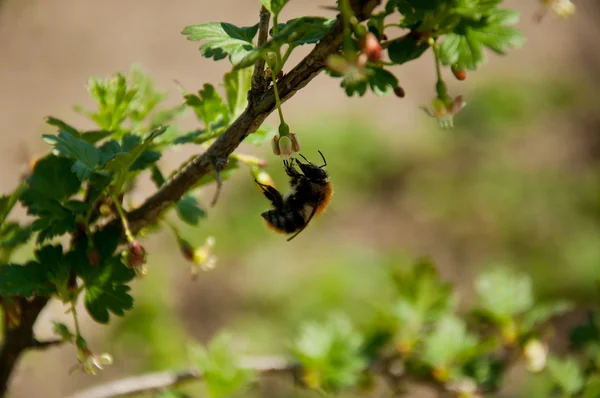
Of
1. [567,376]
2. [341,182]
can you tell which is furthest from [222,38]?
[341,182]

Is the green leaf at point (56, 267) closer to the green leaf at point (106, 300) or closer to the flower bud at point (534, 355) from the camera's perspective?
the green leaf at point (106, 300)

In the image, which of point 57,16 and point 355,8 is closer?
point 355,8

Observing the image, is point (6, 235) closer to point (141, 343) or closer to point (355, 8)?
point (355, 8)

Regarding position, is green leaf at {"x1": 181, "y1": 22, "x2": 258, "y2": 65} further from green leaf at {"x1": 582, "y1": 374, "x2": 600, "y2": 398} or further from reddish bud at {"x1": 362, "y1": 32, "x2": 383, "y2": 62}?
green leaf at {"x1": 582, "y1": 374, "x2": 600, "y2": 398}

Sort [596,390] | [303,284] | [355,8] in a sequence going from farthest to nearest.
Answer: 1. [303,284]
2. [596,390]
3. [355,8]

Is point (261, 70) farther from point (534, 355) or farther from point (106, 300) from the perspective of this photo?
point (534, 355)

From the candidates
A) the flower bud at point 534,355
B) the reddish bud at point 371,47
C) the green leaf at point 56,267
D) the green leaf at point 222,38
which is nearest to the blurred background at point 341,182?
the flower bud at point 534,355

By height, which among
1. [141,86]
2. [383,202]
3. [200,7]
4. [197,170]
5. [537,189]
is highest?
[200,7]

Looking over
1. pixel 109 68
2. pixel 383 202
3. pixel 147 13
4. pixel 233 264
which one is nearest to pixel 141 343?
pixel 233 264
